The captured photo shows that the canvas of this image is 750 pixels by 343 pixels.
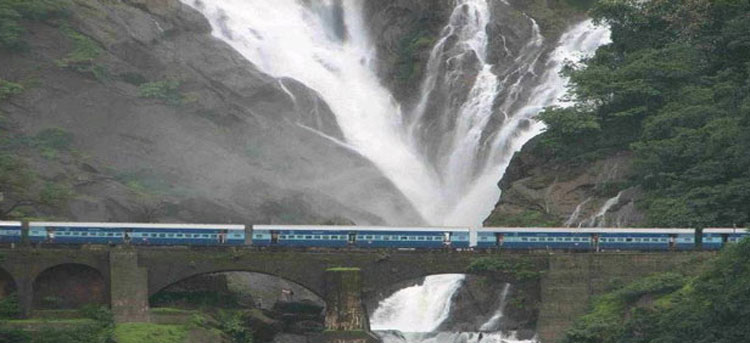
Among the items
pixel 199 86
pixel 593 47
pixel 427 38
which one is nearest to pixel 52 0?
pixel 199 86

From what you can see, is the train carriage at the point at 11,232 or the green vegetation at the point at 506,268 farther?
the train carriage at the point at 11,232

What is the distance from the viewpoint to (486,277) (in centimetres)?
10512

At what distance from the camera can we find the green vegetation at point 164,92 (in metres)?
124

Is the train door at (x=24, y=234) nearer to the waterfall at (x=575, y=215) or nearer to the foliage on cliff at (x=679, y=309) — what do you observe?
the foliage on cliff at (x=679, y=309)

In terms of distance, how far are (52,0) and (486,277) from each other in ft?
113

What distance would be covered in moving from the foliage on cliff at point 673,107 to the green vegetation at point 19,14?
29.0m

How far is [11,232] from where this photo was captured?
10294 cm

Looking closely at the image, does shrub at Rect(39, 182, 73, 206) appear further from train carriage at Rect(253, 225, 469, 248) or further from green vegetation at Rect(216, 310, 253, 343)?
green vegetation at Rect(216, 310, 253, 343)

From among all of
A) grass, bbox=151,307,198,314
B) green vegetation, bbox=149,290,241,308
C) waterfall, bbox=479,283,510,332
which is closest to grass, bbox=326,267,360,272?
green vegetation, bbox=149,290,241,308

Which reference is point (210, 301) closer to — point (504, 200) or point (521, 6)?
point (504, 200)

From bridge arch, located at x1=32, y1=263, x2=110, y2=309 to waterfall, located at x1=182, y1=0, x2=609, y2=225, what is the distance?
23409 millimetres

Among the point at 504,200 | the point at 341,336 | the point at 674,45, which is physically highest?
the point at 674,45

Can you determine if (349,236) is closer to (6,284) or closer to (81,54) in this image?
(6,284)

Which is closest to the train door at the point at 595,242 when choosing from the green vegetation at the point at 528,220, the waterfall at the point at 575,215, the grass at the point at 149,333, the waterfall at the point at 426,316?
the waterfall at the point at 426,316
